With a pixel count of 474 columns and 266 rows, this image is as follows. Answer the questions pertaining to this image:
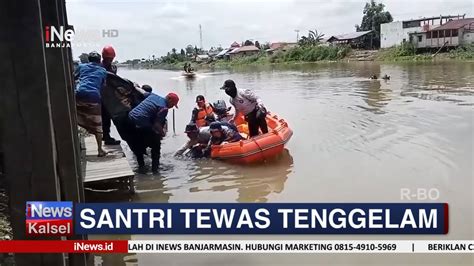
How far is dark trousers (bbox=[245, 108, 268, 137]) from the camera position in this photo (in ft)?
21.1

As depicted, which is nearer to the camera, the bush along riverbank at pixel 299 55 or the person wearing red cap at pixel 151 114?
the person wearing red cap at pixel 151 114

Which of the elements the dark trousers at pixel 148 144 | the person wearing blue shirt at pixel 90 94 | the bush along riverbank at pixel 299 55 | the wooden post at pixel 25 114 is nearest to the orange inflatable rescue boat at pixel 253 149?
the dark trousers at pixel 148 144

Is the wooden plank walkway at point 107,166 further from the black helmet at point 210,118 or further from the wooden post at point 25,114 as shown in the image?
the wooden post at point 25,114

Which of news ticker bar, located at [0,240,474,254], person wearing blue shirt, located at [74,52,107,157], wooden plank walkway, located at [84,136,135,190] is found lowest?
wooden plank walkway, located at [84,136,135,190]

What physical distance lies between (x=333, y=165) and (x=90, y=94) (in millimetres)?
3376

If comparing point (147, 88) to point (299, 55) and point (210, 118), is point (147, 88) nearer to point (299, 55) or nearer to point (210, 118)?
point (210, 118)

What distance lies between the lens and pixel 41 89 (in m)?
1.74

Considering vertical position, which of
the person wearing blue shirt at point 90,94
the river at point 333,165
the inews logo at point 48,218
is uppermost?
the person wearing blue shirt at point 90,94

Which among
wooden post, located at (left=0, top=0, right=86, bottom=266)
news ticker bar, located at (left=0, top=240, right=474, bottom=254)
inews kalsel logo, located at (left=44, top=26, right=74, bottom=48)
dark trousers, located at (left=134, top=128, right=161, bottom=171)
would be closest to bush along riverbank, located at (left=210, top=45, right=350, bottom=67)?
dark trousers, located at (left=134, top=128, right=161, bottom=171)

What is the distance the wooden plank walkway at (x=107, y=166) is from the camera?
4234mm

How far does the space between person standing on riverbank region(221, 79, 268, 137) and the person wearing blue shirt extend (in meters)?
1.83

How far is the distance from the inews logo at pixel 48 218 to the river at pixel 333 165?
0.29 m

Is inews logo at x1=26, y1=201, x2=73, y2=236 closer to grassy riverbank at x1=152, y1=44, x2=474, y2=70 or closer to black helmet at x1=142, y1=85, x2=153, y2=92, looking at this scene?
grassy riverbank at x1=152, y1=44, x2=474, y2=70

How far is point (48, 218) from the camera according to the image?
75.4 inches
